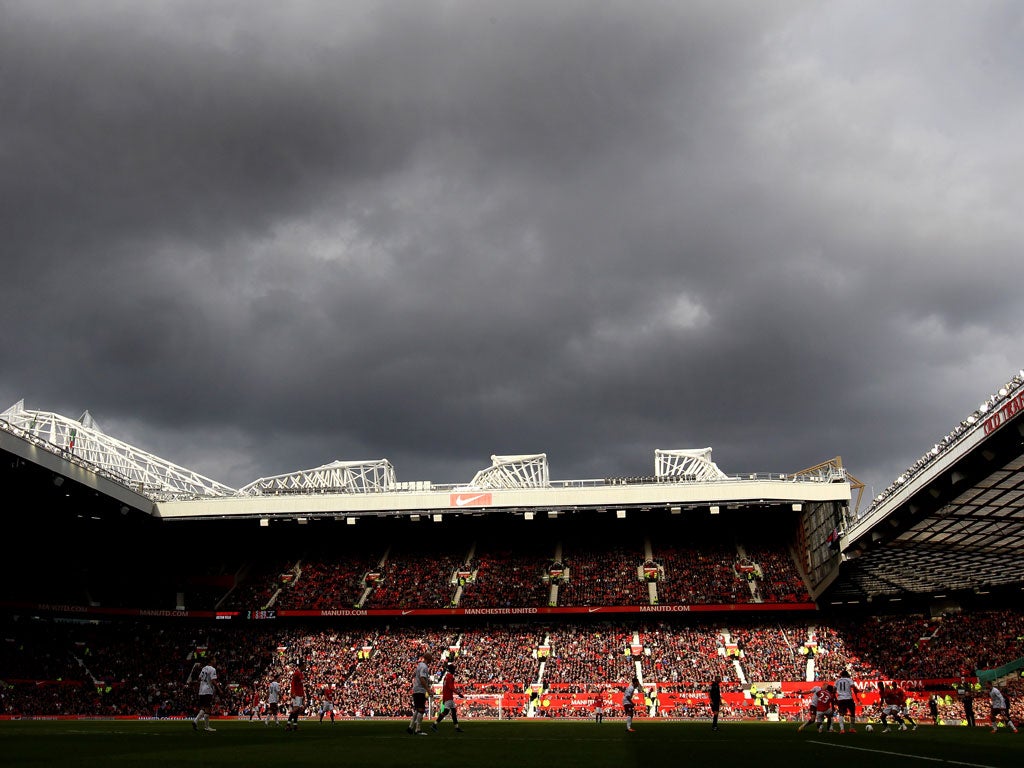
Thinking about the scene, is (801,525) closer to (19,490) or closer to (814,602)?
(814,602)

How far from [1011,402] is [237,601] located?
49993 mm

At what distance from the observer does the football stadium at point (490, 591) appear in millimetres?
Result: 45094

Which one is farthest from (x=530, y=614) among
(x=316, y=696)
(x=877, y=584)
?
(x=877, y=584)

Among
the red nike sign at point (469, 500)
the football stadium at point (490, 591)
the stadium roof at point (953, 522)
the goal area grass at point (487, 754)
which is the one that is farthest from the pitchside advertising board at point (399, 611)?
the goal area grass at point (487, 754)

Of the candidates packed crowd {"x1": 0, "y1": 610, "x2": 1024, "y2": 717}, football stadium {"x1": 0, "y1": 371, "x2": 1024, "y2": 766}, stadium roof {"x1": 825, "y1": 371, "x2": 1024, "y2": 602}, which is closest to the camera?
stadium roof {"x1": 825, "y1": 371, "x2": 1024, "y2": 602}

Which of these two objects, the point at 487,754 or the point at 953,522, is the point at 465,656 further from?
the point at 487,754

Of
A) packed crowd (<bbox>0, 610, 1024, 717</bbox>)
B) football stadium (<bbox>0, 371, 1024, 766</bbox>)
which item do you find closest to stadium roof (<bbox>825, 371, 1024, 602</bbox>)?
football stadium (<bbox>0, 371, 1024, 766</bbox>)

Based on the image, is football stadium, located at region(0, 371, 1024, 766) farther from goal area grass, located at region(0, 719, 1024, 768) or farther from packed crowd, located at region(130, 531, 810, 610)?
goal area grass, located at region(0, 719, 1024, 768)

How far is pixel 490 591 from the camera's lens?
182 ft

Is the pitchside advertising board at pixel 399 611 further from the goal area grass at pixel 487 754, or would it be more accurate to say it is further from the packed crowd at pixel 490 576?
the goal area grass at pixel 487 754

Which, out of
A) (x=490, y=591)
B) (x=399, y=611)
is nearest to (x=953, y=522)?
(x=490, y=591)

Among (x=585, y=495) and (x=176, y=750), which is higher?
(x=585, y=495)

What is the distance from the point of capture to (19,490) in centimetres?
4709

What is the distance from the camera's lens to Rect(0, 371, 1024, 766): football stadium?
4509 cm
